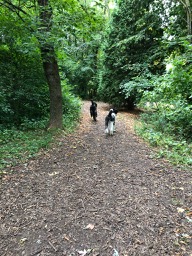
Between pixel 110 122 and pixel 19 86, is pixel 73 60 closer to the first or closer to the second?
pixel 19 86

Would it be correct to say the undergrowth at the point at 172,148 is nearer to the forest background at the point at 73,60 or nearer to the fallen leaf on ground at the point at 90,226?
the forest background at the point at 73,60

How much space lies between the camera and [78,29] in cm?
514

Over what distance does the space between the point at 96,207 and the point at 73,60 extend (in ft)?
21.4

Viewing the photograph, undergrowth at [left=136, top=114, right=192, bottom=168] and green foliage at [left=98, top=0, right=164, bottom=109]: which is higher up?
green foliage at [left=98, top=0, right=164, bottom=109]

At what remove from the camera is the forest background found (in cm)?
476

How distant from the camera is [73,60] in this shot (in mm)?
7602

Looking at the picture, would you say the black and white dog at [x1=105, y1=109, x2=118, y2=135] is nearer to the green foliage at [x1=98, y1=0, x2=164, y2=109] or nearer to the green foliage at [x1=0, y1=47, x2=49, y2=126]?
the green foliage at [x1=0, y1=47, x2=49, y2=126]

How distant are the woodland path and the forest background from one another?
93 cm

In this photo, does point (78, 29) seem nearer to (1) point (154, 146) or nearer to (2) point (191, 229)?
(1) point (154, 146)

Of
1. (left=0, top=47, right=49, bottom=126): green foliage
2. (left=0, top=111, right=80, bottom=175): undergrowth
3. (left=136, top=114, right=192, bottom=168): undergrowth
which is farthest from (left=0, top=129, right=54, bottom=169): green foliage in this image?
(left=136, top=114, right=192, bottom=168): undergrowth

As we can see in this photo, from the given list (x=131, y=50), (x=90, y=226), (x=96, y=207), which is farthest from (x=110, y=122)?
(x=131, y=50)

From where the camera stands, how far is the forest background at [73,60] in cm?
476

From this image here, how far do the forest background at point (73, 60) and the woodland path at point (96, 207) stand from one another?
0.93 m

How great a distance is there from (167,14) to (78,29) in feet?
24.9
